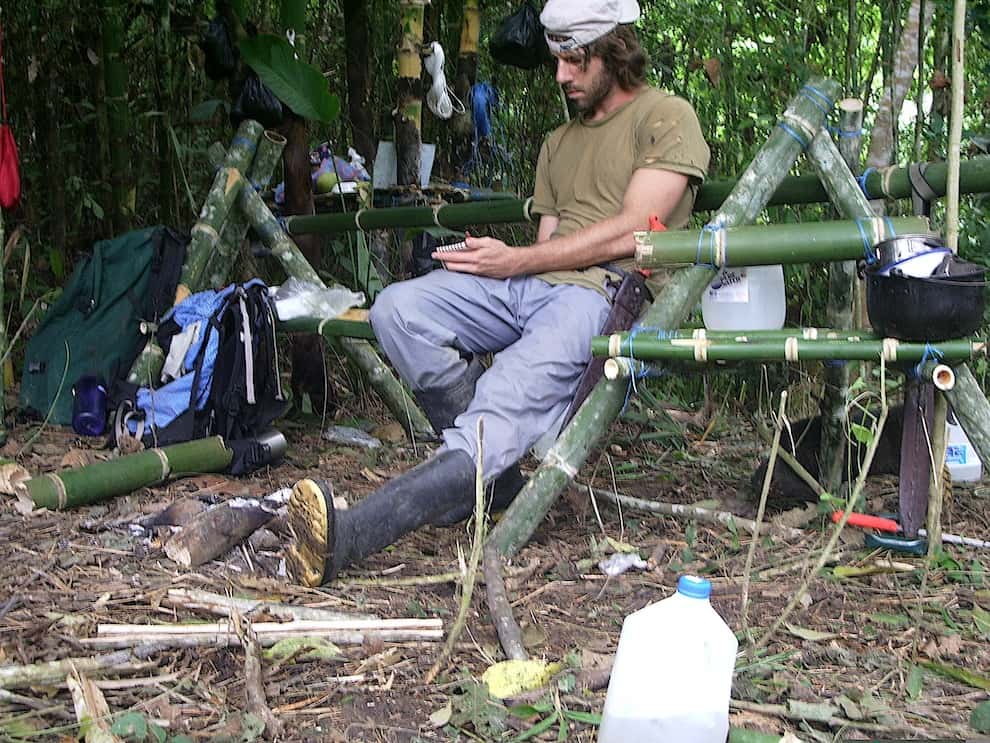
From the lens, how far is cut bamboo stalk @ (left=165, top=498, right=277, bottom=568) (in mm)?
2654

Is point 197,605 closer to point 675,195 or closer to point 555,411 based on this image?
point 555,411

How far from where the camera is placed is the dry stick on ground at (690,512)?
2891 mm

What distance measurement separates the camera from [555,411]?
9.66ft

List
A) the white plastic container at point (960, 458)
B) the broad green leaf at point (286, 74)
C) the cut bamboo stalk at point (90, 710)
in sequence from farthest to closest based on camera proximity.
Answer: the broad green leaf at point (286, 74) < the white plastic container at point (960, 458) < the cut bamboo stalk at point (90, 710)

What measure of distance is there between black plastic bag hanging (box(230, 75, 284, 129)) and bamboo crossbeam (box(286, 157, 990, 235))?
440mm

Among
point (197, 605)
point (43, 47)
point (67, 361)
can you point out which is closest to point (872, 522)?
point (197, 605)

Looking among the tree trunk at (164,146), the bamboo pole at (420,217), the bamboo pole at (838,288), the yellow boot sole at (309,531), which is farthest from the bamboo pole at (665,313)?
the tree trunk at (164,146)

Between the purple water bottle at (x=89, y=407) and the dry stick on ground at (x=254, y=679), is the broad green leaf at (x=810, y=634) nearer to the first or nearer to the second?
the dry stick on ground at (x=254, y=679)

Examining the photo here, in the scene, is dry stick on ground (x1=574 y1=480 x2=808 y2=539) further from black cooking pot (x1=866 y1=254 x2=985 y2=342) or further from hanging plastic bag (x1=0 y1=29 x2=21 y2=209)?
hanging plastic bag (x1=0 y1=29 x2=21 y2=209)

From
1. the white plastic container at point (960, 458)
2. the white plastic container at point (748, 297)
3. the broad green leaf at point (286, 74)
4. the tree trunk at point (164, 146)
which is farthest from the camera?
the tree trunk at point (164, 146)

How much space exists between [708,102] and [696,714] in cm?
465

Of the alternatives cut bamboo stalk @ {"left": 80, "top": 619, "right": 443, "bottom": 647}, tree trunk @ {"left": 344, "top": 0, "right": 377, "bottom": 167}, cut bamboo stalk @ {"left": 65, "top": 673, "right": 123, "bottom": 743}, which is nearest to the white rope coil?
tree trunk @ {"left": 344, "top": 0, "right": 377, "bottom": 167}

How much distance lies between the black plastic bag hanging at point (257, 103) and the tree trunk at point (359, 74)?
1064 millimetres

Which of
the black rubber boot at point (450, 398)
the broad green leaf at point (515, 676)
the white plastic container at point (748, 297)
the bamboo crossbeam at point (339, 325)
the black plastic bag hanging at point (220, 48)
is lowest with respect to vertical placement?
the broad green leaf at point (515, 676)
